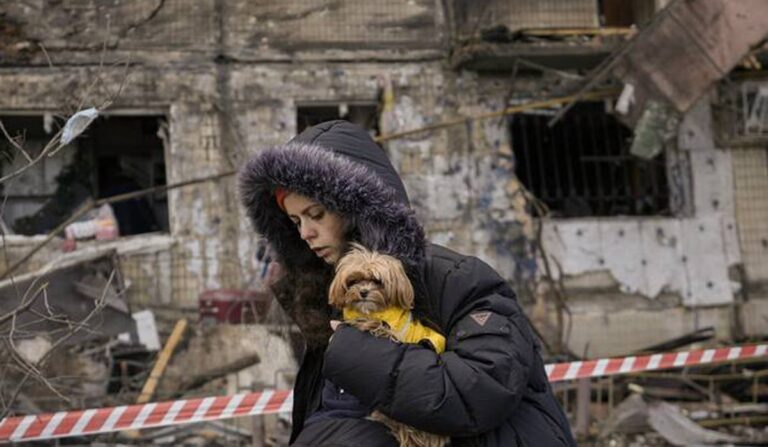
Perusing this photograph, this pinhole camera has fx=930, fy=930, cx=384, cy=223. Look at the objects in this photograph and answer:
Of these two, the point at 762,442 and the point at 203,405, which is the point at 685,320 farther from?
the point at 203,405

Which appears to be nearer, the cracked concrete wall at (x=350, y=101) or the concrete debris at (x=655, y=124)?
the concrete debris at (x=655, y=124)

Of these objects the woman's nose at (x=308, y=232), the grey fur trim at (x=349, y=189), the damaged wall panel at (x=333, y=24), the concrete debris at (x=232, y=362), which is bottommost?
the concrete debris at (x=232, y=362)

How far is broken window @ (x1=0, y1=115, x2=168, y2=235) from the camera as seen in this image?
35.4ft

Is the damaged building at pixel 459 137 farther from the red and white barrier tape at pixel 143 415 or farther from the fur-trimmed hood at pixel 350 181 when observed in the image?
the fur-trimmed hood at pixel 350 181

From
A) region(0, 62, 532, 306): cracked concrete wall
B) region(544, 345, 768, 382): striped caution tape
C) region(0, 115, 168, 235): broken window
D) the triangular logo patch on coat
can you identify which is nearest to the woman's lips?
the triangular logo patch on coat

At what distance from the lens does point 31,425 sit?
556cm

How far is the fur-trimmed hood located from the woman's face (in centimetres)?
4

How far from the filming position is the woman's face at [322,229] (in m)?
2.96

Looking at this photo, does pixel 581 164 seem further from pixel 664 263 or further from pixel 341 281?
pixel 341 281

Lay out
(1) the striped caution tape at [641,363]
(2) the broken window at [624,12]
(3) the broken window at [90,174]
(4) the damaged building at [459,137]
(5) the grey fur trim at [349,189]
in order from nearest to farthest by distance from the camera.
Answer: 1. (5) the grey fur trim at [349,189]
2. (1) the striped caution tape at [641,363]
3. (4) the damaged building at [459,137]
4. (3) the broken window at [90,174]
5. (2) the broken window at [624,12]

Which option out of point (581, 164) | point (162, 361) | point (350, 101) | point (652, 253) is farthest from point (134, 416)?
point (581, 164)

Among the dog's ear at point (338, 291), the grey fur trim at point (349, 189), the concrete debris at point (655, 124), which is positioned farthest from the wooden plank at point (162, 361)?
the dog's ear at point (338, 291)

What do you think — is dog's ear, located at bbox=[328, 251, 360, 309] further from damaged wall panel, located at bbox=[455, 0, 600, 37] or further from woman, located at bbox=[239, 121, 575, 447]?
damaged wall panel, located at bbox=[455, 0, 600, 37]

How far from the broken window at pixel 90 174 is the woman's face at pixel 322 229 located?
7.84 m
